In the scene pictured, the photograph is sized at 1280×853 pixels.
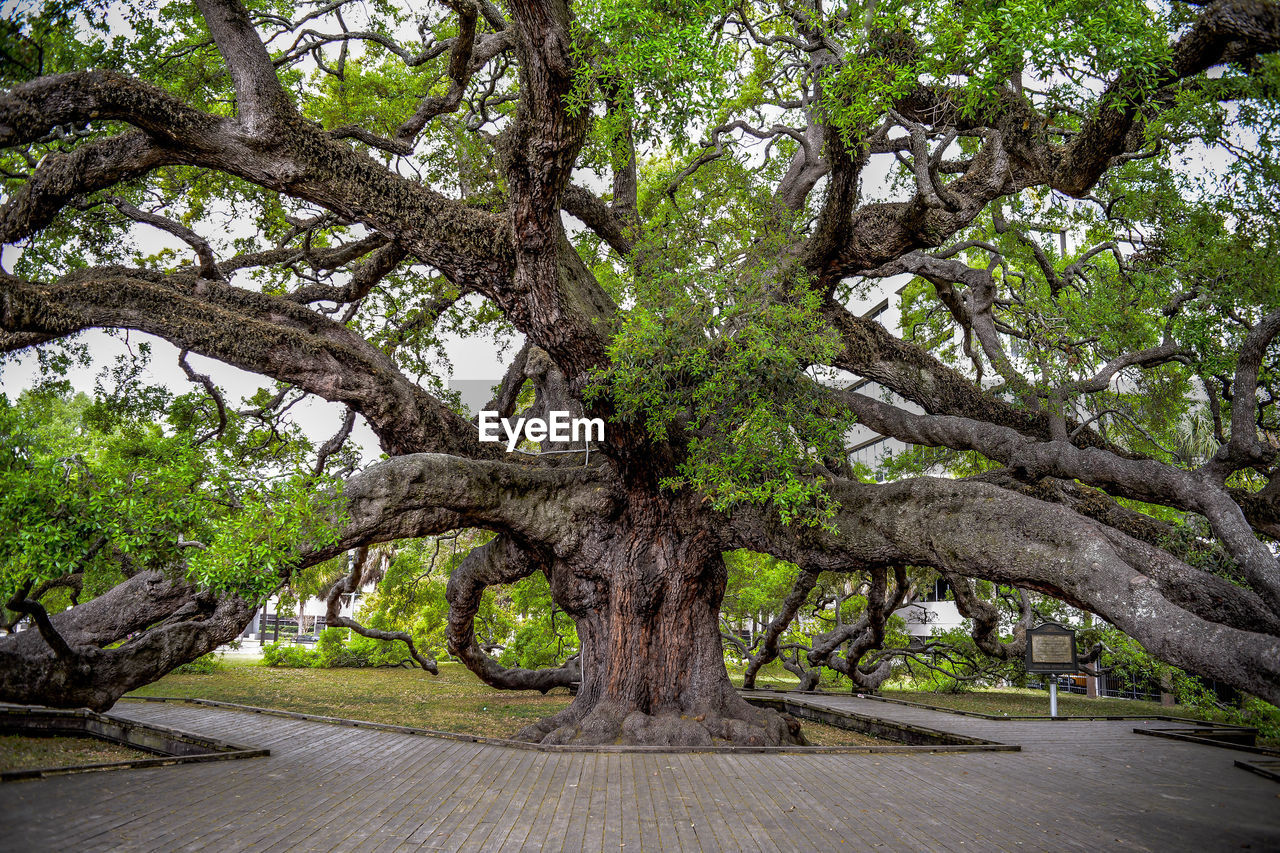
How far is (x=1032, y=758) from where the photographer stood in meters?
9.23

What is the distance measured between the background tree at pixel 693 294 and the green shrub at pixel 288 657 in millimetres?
12921

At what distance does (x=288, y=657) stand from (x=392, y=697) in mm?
9519

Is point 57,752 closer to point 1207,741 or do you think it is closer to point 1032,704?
point 1207,741

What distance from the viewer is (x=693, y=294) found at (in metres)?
7.84

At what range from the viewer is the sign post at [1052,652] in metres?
13.7

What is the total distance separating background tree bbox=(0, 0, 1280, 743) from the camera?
6.16 meters

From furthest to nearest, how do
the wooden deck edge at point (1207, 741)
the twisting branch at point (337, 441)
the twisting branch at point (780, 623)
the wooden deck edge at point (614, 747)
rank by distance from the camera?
the twisting branch at point (780, 623) < the twisting branch at point (337, 441) < the wooden deck edge at point (1207, 741) < the wooden deck edge at point (614, 747)

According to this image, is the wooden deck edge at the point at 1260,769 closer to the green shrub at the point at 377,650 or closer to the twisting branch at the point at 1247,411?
the twisting branch at the point at 1247,411

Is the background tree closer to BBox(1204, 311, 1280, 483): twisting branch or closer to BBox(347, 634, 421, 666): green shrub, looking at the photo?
BBox(1204, 311, 1280, 483): twisting branch

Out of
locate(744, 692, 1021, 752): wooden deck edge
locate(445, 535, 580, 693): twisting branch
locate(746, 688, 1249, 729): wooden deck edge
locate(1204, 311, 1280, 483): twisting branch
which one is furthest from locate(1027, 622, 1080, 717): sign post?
locate(445, 535, 580, 693): twisting branch

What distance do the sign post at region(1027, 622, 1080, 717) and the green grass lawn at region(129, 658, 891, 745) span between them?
4232mm

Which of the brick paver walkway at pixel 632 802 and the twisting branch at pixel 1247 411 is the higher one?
the twisting branch at pixel 1247 411

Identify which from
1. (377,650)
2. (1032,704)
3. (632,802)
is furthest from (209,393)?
(1032,704)

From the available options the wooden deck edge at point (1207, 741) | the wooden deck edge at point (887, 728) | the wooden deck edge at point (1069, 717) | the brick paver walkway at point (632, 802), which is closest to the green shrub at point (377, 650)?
the wooden deck edge at point (887, 728)
